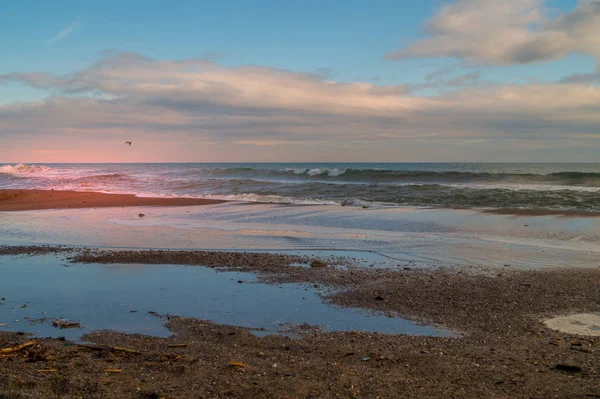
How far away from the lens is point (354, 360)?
4.71 meters

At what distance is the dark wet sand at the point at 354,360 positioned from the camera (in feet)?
13.1

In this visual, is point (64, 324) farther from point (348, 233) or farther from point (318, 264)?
point (348, 233)

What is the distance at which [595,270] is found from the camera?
28.9ft

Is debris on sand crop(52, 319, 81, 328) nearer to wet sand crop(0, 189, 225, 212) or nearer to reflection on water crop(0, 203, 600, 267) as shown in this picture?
reflection on water crop(0, 203, 600, 267)

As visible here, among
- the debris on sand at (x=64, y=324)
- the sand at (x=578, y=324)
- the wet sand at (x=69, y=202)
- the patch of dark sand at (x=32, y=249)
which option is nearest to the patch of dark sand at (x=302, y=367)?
the sand at (x=578, y=324)

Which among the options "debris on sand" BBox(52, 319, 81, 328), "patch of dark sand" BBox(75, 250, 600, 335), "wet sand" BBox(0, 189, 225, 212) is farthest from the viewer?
"wet sand" BBox(0, 189, 225, 212)

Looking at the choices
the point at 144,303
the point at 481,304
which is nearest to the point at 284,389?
the point at 144,303

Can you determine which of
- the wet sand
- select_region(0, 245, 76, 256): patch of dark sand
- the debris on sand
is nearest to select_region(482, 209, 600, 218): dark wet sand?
the wet sand

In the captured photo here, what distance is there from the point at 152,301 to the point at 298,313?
2130 millimetres

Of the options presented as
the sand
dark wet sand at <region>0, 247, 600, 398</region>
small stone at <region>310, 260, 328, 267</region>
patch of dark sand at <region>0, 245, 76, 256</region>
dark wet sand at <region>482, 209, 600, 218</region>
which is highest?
dark wet sand at <region>482, 209, 600, 218</region>

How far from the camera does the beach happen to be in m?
4.19

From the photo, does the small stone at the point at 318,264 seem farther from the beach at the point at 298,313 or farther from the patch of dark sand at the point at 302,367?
the patch of dark sand at the point at 302,367

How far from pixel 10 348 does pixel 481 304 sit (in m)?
5.77

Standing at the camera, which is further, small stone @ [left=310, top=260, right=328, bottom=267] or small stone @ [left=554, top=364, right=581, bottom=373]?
small stone @ [left=310, top=260, right=328, bottom=267]
